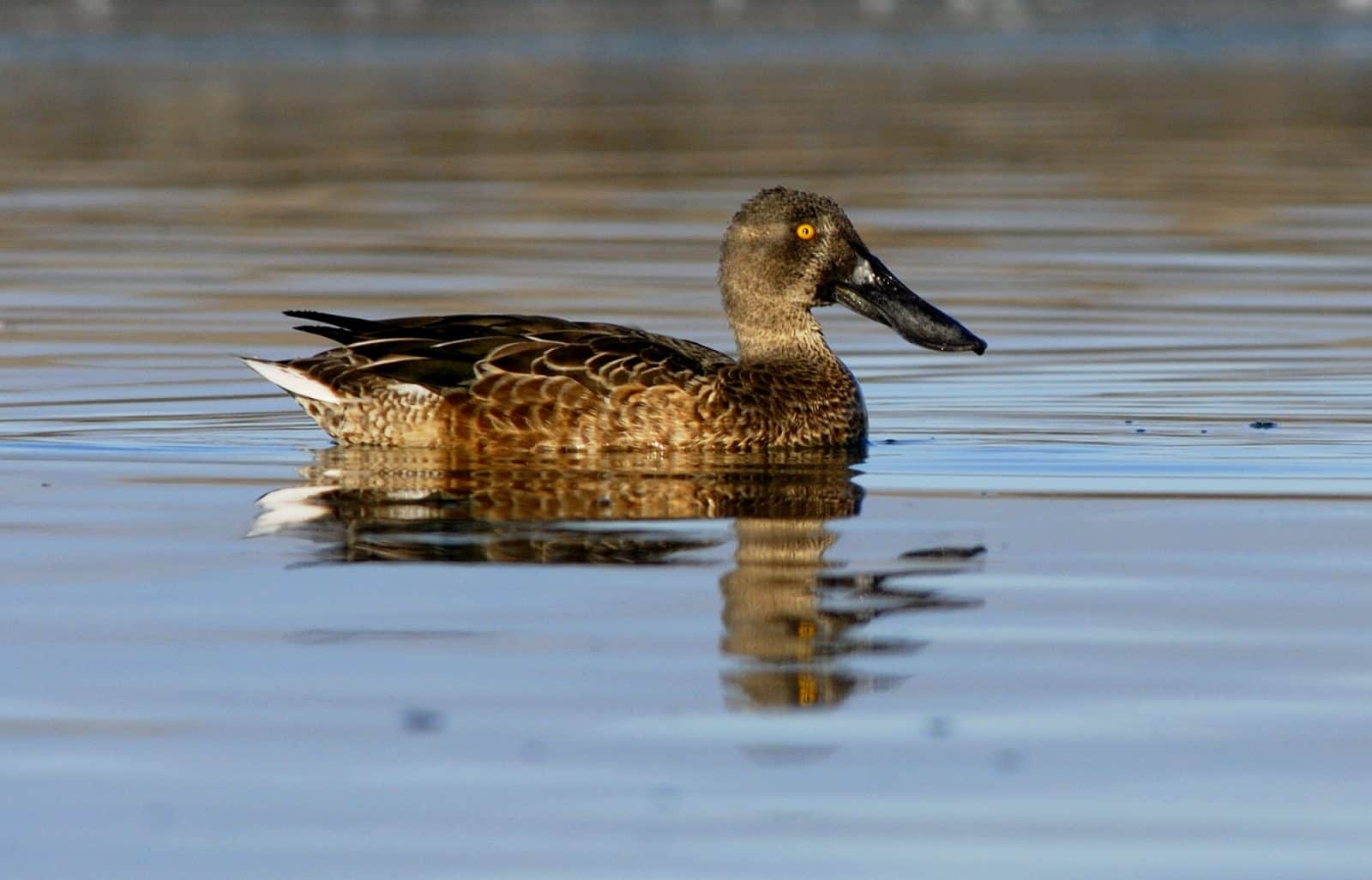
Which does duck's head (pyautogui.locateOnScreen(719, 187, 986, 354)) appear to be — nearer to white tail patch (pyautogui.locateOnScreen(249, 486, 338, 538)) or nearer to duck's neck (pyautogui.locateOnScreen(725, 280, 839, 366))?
duck's neck (pyautogui.locateOnScreen(725, 280, 839, 366))

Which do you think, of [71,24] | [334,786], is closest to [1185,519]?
[334,786]

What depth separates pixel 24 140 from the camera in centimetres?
3094

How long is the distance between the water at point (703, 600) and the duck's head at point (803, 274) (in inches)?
18.5

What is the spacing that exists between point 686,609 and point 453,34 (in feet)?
184

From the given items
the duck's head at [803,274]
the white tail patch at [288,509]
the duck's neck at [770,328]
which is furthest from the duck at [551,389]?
the white tail patch at [288,509]

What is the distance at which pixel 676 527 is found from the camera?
27.1ft

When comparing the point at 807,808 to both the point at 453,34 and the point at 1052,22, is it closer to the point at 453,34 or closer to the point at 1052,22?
the point at 453,34

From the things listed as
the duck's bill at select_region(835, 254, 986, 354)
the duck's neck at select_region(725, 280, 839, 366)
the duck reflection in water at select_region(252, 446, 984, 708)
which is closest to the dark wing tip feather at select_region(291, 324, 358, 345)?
the duck reflection in water at select_region(252, 446, 984, 708)

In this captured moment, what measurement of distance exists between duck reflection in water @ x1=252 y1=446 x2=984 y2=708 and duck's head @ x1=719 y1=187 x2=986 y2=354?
2.82 ft

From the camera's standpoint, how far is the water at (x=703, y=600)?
5.09 m

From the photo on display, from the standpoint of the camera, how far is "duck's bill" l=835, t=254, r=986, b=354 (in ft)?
35.2

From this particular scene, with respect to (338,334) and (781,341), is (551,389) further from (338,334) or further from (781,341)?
(781,341)

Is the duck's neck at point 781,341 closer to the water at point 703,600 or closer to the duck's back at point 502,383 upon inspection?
the water at point 703,600

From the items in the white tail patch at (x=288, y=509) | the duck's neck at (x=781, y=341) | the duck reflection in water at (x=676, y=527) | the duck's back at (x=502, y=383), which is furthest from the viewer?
the duck's neck at (x=781, y=341)
